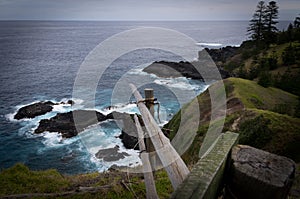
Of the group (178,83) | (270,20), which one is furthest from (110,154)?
(270,20)

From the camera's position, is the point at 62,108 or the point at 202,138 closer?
the point at 202,138

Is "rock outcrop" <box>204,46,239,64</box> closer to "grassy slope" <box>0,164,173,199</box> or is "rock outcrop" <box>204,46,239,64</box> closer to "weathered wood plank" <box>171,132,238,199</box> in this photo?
"grassy slope" <box>0,164,173,199</box>

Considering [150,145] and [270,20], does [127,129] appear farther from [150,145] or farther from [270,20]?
[270,20]

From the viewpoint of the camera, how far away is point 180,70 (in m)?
52.6

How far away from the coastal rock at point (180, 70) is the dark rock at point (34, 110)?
958 inches

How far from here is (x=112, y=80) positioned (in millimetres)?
47344

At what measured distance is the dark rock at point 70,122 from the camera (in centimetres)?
2747

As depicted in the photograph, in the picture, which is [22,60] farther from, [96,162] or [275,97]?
[275,97]

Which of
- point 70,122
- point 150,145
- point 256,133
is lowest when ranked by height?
point 70,122

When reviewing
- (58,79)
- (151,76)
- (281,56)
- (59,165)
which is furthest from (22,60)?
(281,56)

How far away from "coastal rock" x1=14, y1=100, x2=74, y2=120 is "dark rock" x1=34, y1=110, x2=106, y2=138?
336 cm

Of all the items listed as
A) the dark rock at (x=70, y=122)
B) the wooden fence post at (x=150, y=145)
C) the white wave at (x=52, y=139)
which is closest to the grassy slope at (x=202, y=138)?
the wooden fence post at (x=150, y=145)

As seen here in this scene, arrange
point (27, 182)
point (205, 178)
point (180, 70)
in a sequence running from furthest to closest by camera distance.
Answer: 1. point (180, 70)
2. point (27, 182)
3. point (205, 178)

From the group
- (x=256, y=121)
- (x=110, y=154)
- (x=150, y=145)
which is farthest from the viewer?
→ (x=110, y=154)
